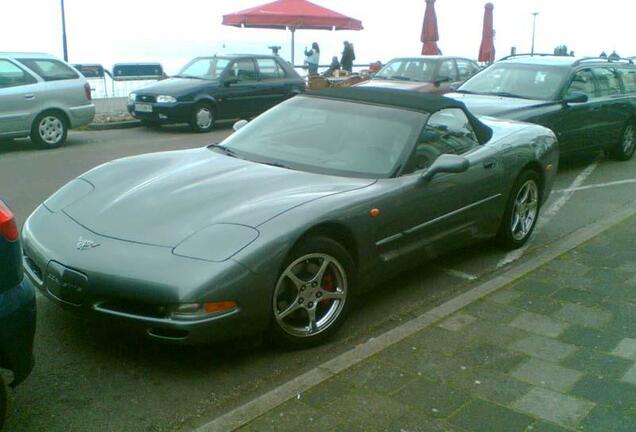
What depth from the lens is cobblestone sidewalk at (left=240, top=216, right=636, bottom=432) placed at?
10.7 feet

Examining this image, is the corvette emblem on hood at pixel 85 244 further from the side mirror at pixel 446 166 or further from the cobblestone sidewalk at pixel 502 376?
the side mirror at pixel 446 166

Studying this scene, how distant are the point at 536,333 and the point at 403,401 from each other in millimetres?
1255

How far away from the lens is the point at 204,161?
4.95m

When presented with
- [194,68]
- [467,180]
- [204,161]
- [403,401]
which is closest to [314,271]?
[403,401]

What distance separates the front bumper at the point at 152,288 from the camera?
356 cm

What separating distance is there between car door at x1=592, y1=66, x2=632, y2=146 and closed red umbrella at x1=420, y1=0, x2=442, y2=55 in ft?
→ 38.4

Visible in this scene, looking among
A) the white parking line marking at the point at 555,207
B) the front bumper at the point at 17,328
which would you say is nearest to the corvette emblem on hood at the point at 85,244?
the front bumper at the point at 17,328

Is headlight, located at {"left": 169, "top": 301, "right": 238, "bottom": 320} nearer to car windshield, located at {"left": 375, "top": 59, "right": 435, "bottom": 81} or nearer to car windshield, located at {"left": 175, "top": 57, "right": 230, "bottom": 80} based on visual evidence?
car windshield, located at {"left": 175, "top": 57, "right": 230, "bottom": 80}

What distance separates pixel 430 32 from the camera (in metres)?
22.5

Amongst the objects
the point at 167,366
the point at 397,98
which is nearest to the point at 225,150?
the point at 397,98

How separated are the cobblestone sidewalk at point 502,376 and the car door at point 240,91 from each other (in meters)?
10.7

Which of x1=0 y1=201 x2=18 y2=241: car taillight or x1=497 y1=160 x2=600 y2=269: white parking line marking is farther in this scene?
x1=497 y1=160 x2=600 y2=269: white parking line marking

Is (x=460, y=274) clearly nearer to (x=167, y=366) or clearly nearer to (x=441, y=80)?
(x=167, y=366)

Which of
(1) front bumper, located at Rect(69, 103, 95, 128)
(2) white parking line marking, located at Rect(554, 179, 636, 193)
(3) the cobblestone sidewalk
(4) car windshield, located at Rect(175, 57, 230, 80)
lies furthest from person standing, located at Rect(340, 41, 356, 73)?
(3) the cobblestone sidewalk
